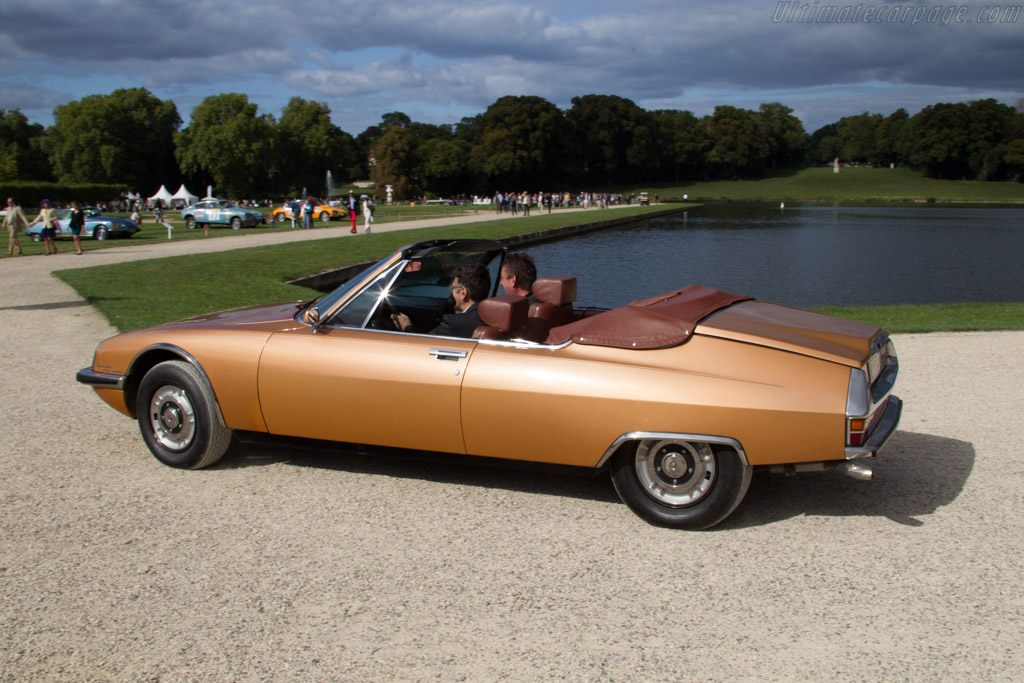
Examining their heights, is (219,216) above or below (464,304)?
above

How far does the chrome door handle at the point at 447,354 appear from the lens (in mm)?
4578

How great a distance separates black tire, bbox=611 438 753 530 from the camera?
4.13 meters

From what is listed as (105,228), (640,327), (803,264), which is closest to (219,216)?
(105,228)

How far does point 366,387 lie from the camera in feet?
15.5

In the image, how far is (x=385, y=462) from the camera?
5613 millimetres

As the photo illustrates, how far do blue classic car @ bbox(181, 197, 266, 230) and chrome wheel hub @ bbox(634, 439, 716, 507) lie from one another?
40447mm

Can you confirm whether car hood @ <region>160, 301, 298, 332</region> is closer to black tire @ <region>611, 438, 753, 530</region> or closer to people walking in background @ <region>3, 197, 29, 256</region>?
black tire @ <region>611, 438, 753, 530</region>

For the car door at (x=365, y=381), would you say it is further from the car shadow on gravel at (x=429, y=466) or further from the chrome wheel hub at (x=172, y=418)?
the chrome wheel hub at (x=172, y=418)

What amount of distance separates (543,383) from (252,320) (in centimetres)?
225

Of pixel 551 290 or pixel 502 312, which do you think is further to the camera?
pixel 551 290

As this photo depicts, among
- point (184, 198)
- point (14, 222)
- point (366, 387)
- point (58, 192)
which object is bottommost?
point (366, 387)

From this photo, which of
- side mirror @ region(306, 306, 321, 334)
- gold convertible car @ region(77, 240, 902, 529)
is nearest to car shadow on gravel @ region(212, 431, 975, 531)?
gold convertible car @ region(77, 240, 902, 529)

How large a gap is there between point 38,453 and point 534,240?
31229 mm

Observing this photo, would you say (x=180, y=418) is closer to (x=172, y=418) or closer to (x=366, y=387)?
(x=172, y=418)
